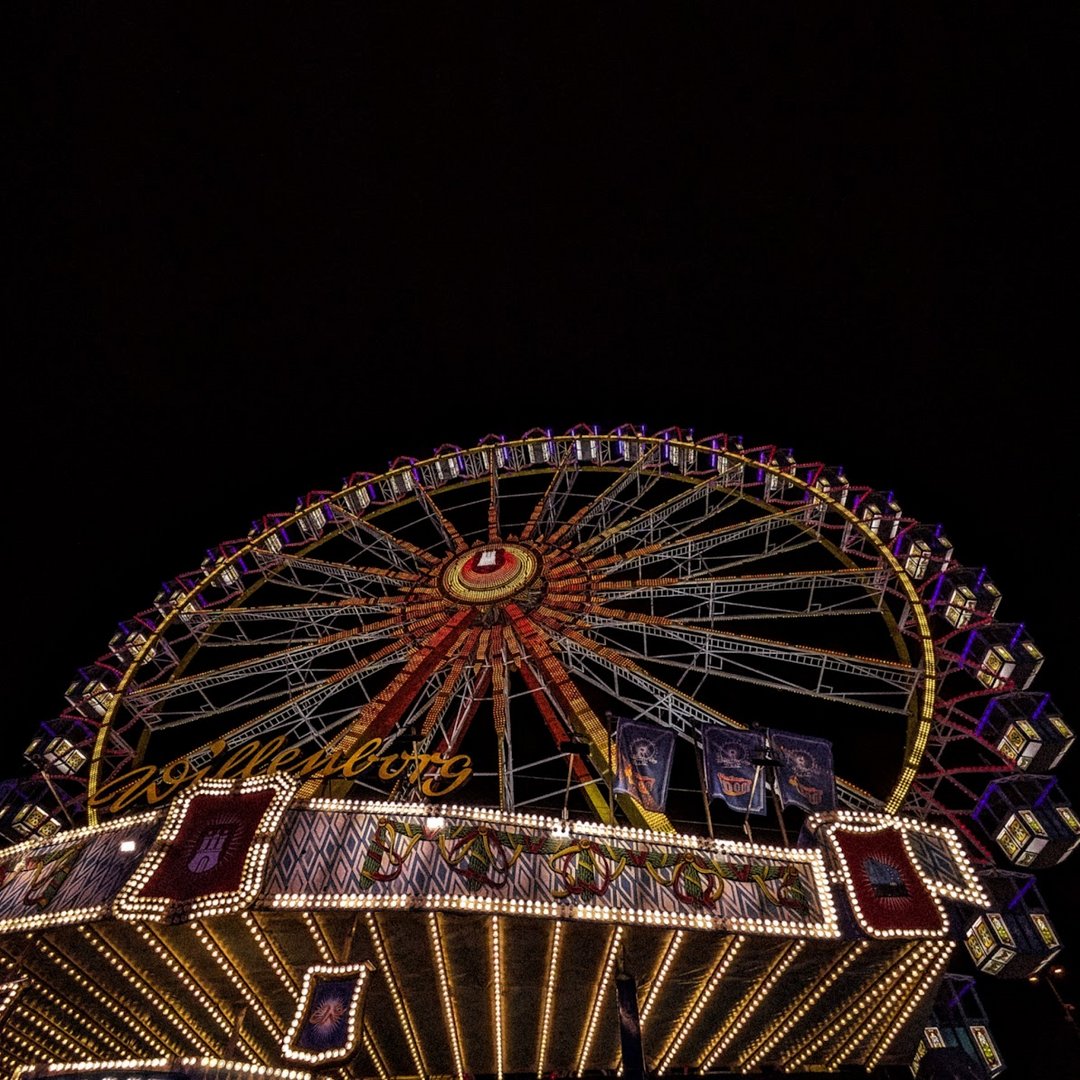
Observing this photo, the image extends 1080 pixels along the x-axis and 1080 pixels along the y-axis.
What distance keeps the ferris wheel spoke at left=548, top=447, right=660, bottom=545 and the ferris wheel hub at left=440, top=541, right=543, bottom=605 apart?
118 cm

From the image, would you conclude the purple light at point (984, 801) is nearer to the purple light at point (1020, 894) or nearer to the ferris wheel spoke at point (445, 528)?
the purple light at point (1020, 894)

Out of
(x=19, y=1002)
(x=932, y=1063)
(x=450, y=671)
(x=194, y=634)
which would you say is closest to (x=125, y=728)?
(x=194, y=634)

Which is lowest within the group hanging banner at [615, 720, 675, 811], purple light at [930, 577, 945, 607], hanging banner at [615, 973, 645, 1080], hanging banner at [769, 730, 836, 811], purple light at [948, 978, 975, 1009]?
purple light at [948, 978, 975, 1009]

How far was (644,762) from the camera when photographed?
1114 cm

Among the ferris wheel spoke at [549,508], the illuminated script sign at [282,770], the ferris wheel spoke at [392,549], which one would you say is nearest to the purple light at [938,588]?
the ferris wheel spoke at [549,508]

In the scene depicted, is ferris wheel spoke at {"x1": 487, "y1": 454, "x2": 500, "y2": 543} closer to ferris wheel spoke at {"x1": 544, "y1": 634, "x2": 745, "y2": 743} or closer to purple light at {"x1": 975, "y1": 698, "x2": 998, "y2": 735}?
ferris wheel spoke at {"x1": 544, "y1": 634, "x2": 745, "y2": 743}

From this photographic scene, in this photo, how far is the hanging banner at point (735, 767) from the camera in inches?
421

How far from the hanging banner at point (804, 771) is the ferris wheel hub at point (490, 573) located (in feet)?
23.7

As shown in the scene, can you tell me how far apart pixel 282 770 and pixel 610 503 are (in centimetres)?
1160

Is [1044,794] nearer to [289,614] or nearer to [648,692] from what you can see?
[648,692]

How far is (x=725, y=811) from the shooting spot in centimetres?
2039

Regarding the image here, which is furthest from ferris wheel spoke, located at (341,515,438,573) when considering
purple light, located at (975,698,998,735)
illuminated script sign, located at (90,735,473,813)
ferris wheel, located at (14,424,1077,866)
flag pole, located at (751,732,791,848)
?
purple light, located at (975,698,998,735)

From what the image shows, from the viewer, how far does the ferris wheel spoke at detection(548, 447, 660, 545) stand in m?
18.5

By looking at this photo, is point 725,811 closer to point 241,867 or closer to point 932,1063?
point 932,1063
